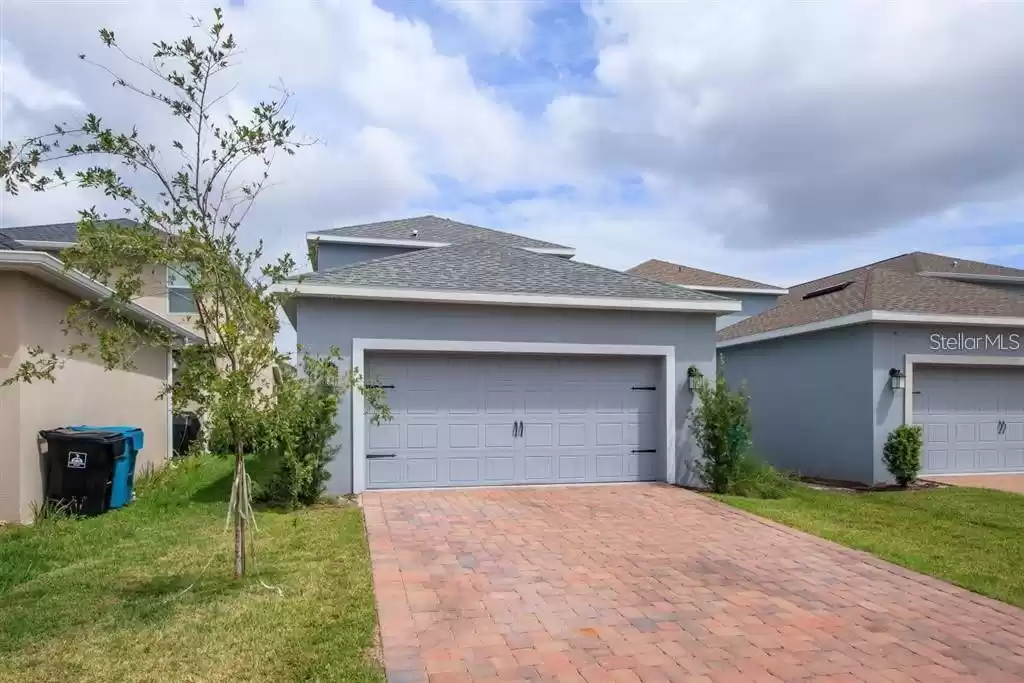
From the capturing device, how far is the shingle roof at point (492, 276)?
10.2 m

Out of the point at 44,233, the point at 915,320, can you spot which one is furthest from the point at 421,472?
the point at 44,233

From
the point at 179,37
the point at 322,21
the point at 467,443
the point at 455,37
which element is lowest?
the point at 467,443

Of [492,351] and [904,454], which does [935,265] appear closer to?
[904,454]

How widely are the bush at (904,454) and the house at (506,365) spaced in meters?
3.51

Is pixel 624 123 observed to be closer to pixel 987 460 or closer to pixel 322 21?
pixel 322 21

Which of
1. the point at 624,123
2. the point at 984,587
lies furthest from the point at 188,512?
the point at 624,123

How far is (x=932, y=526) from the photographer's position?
8.58 metres

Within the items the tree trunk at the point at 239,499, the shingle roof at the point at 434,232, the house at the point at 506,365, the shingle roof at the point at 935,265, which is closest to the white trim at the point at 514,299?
the house at the point at 506,365

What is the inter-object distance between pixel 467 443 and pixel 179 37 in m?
6.86

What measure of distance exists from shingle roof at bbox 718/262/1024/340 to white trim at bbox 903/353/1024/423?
80 cm

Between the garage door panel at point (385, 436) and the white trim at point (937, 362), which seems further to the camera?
the white trim at point (937, 362)

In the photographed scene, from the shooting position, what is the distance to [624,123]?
492 inches

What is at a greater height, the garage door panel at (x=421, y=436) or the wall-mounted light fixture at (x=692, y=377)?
the wall-mounted light fixture at (x=692, y=377)

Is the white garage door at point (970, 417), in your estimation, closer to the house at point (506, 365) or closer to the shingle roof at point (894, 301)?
the shingle roof at point (894, 301)
